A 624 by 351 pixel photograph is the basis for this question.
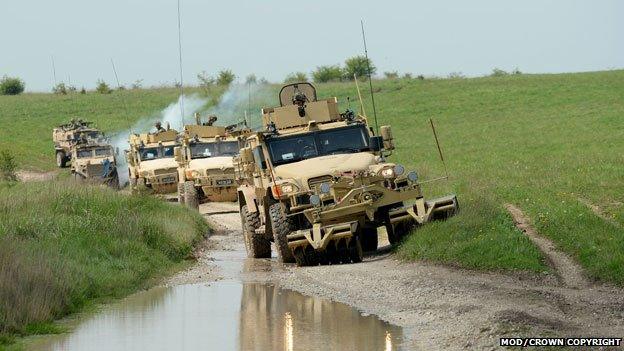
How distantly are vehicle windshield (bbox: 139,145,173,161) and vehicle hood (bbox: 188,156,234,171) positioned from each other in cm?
443

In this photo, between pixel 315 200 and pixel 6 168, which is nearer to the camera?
pixel 315 200

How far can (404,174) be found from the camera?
1934 cm

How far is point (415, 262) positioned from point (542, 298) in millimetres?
4435

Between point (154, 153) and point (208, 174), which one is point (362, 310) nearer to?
point (208, 174)

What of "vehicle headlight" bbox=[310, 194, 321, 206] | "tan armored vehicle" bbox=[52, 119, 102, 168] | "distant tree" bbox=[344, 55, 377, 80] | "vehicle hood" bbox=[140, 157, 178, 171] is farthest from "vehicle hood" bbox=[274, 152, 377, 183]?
"distant tree" bbox=[344, 55, 377, 80]

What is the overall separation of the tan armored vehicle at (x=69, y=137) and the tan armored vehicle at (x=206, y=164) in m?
16.0

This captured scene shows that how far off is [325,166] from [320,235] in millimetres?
1311

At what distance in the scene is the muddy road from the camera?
12383 millimetres

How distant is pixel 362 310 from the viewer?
14641mm

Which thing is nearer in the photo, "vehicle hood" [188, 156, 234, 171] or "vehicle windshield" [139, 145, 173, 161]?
"vehicle hood" [188, 156, 234, 171]

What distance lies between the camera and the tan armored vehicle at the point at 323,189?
1872 cm

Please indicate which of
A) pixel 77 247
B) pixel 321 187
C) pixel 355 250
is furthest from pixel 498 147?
pixel 77 247

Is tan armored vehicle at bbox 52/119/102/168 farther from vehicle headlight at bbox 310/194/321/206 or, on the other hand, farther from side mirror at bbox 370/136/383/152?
vehicle headlight at bbox 310/194/321/206

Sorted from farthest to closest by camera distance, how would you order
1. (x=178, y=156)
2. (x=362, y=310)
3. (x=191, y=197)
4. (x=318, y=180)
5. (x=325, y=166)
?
(x=178, y=156) < (x=191, y=197) < (x=325, y=166) < (x=318, y=180) < (x=362, y=310)
